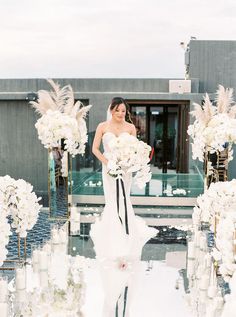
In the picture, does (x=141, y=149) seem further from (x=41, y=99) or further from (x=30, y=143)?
(x=30, y=143)

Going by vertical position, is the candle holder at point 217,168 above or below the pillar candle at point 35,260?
above

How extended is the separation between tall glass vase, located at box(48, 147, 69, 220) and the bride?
3406mm

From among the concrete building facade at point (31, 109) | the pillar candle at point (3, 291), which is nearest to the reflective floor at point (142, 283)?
the pillar candle at point (3, 291)

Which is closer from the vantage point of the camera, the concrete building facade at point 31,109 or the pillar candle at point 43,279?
the pillar candle at point 43,279

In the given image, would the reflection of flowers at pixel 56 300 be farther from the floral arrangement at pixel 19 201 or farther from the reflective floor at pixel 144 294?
the floral arrangement at pixel 19 201

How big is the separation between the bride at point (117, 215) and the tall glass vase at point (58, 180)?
341cm

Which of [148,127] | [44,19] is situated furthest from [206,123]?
[44,19]

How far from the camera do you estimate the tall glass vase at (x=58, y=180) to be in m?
12.6

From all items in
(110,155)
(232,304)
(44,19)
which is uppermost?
(44,19)

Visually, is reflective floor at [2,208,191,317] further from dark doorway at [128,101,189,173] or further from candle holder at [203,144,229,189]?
dark doorway at [128,101,189,173]

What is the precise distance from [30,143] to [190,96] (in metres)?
6.01

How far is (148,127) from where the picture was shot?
20.2 metres

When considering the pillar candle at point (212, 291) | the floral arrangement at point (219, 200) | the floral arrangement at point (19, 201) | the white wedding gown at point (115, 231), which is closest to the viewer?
the pillar candle at point (212, 291)

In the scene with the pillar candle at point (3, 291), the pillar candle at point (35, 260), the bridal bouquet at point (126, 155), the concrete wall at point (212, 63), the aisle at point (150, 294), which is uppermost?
the concrete wall at point (212, 63)
